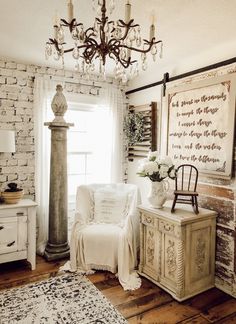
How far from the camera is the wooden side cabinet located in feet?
8.30

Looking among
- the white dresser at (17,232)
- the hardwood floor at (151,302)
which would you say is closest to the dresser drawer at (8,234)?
the white dresser at (17,232)

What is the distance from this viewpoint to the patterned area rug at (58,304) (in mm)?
2209

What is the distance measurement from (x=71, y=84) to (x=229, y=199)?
8.35 feet

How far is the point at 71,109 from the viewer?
3777mm

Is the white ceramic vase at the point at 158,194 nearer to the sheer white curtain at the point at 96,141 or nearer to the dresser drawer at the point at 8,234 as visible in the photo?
the sheer white curtain at the point at 96,141

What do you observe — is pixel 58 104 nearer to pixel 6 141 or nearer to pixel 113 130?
pixel 6 141

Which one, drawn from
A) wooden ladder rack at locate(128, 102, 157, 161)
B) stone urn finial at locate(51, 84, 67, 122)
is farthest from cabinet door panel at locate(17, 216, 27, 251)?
wooden ladder rack at locate(128, 102, 157, 161)

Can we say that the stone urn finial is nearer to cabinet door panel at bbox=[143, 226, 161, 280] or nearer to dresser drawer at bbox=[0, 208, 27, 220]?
dresser drawer at bbox=[0, 208, 27, 220]

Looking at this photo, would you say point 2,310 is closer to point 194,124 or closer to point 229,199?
point 229,199

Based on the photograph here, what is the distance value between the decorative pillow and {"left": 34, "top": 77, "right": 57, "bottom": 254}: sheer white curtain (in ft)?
2.40

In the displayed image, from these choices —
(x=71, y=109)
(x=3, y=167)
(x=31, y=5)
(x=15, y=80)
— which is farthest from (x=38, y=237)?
(x=31, y=5)

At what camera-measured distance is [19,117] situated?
3438 mm

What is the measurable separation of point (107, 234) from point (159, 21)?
217 cm

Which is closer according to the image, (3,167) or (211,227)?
(211,227)
